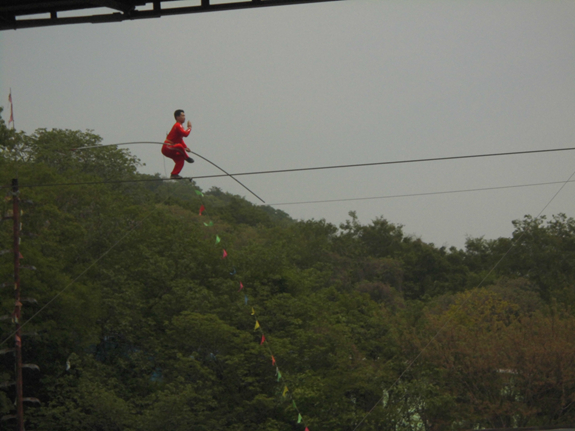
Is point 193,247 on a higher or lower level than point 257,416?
higher

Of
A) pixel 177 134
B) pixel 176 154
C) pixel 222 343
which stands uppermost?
pixel 177 134

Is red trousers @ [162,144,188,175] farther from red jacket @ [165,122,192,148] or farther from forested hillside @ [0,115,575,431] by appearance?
forested hillside @ [0,115,575,431]

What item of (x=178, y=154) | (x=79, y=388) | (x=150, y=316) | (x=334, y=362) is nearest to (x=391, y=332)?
(x=334, y=362)

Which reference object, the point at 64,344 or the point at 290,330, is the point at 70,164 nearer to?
the point at 64,344

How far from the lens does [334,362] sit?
2122 centimetres

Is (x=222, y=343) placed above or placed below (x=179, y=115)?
below

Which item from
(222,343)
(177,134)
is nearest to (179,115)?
(177,134)

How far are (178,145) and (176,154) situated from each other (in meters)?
0.15

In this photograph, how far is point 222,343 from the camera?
20984mm

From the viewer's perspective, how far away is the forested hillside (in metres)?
20.0

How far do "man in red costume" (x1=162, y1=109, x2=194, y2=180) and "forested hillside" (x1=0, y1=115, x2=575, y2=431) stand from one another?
10460 mm

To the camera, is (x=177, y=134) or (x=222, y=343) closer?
(x=177, y=134)

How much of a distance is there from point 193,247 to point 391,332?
301 inches

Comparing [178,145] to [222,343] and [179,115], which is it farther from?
[222,343]
